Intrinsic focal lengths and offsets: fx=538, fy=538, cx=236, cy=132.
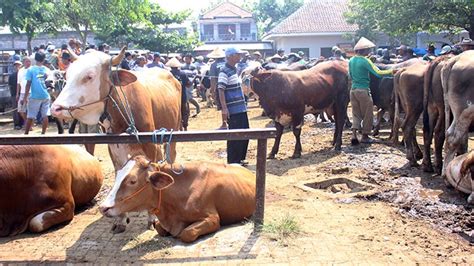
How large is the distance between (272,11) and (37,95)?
200 ft

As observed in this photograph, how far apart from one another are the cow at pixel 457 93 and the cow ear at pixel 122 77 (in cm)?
414

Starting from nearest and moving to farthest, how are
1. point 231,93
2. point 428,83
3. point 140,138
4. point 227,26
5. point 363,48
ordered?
point 140,138
point 428,83
point 231,93
point 363,48
point 227,26

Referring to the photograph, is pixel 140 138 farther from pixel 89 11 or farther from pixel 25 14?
pixel 25 14

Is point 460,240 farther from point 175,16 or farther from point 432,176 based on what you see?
point 175,16

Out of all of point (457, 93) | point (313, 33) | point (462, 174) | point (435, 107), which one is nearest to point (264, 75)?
point (435, 107)

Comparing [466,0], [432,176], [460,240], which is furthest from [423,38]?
[460,240]

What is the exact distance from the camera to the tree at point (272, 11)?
69.8m

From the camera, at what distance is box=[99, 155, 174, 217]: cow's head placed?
469 cm

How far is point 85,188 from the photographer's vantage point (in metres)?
6.43

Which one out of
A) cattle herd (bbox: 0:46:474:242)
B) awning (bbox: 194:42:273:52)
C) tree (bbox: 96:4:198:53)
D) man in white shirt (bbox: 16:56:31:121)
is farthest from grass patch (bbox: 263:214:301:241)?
awning (bbox: 194:42:273:52)

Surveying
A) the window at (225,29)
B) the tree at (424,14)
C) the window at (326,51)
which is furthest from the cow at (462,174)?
the window at (225,29)

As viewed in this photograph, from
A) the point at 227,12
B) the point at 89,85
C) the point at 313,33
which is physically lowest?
the point at 313,33

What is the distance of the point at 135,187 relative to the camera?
480 centimetres

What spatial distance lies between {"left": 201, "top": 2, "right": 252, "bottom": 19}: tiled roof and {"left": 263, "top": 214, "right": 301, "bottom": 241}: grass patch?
181 ft
